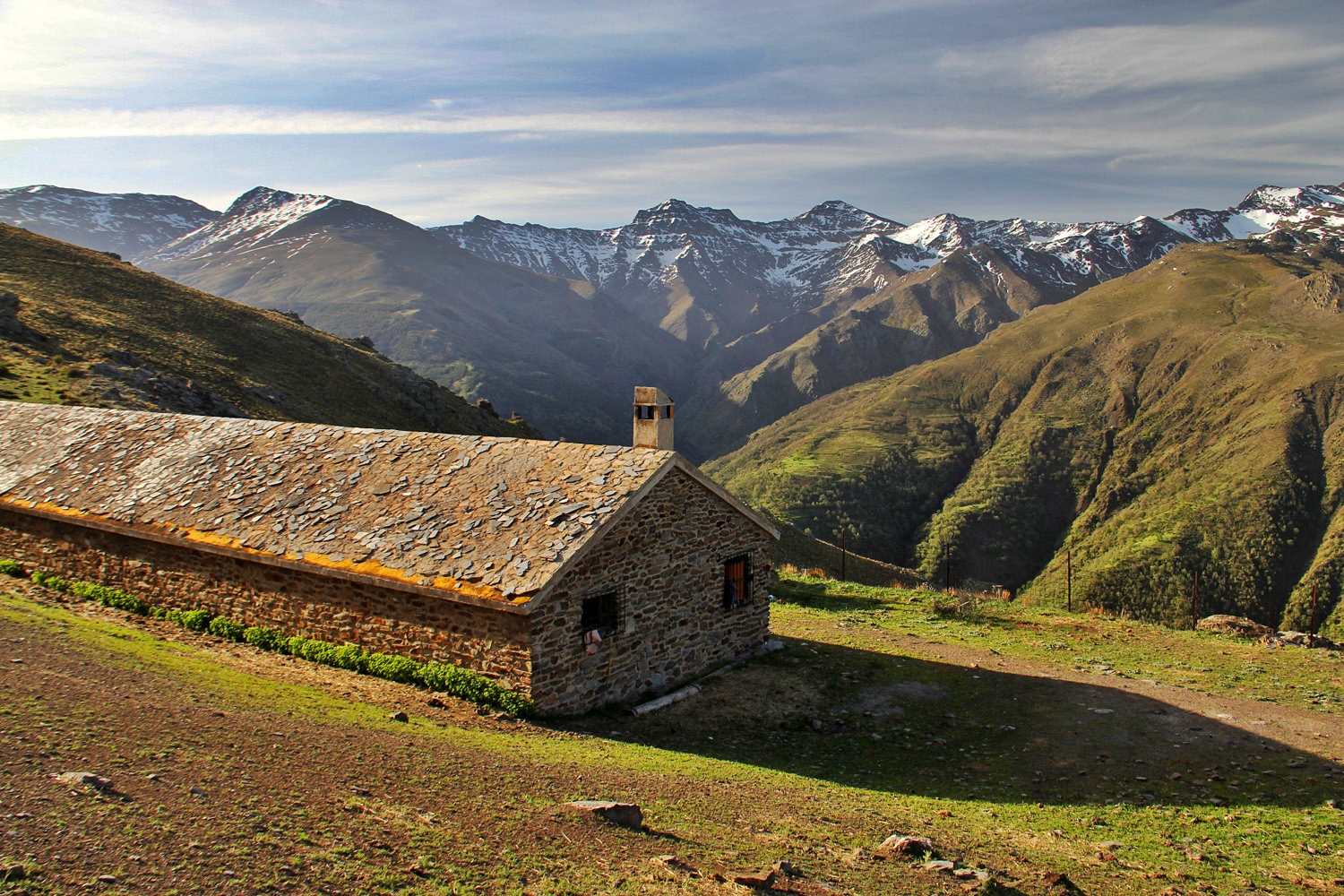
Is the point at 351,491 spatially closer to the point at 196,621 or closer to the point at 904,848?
the point at 196,621

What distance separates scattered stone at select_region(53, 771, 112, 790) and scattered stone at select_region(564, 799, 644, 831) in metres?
4.20

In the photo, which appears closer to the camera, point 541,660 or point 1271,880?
point 1271,880

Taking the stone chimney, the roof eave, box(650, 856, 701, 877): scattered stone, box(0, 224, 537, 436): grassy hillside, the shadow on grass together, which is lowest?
the shadow on grass

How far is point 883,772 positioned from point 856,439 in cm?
12727

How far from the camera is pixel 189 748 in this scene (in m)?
8.15

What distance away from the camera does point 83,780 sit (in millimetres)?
6789

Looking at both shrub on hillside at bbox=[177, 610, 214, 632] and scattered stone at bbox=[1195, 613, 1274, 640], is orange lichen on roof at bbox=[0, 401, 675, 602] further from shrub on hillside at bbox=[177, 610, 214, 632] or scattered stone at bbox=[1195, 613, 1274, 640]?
scattered stone at bbox=[1195, 613, 1274, 640]

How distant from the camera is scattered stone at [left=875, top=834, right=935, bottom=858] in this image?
28.5 feet

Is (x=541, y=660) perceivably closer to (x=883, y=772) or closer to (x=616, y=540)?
(x=616, y=540)

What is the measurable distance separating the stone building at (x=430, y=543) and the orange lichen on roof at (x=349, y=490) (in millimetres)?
38

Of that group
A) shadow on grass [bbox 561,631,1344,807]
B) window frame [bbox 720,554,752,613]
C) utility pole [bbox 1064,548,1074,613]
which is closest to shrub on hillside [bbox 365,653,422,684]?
shadow on grass [bbox 561,631,1344,807]

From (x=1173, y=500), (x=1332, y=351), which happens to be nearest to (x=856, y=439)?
(x=1173, y=500)

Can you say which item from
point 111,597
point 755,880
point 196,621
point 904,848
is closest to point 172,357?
point 111,597

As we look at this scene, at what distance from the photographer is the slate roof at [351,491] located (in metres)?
13.1
